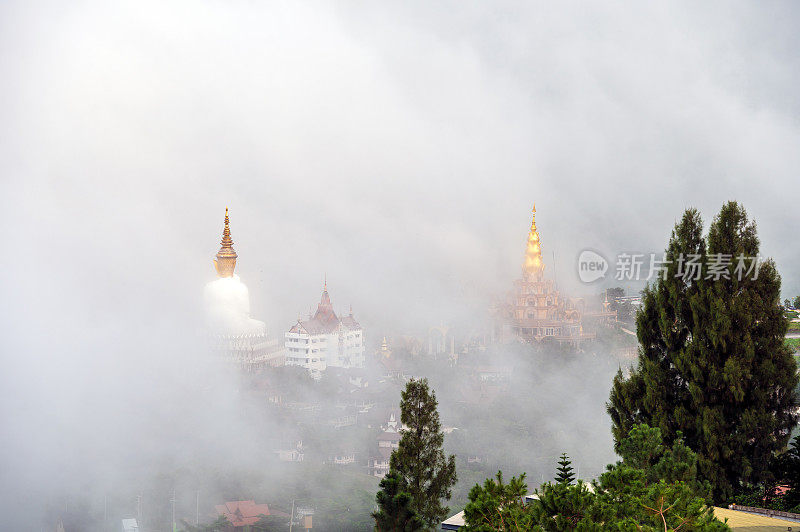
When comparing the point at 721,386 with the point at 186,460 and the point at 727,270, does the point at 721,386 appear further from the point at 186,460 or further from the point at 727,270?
the point at 186,460

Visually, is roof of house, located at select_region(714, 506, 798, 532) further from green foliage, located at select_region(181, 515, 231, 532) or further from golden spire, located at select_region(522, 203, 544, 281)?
golden spire, located at select_region(522, 203, 544, 281)

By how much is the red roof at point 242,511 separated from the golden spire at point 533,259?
7.32 meters

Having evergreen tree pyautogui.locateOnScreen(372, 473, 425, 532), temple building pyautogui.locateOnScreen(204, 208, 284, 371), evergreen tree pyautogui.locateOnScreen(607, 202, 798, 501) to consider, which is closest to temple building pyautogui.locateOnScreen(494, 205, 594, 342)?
temple building pyautogui.locateOnScreen(204, 208, 284, 371)

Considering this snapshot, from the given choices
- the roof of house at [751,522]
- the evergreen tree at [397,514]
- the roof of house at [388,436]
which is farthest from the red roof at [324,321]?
the roof of house at [751,522]

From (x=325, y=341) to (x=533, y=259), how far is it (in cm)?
485

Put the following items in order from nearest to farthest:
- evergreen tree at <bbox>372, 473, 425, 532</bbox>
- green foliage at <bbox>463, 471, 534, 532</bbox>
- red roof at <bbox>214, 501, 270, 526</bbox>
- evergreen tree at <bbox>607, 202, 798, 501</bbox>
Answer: green foliage at <bbox>463, 471, 534, 532</bbox>
evergreen tree at <bbox>372, 473, 425, 532</bbox>
evergreen tree at <bbox>607, 202, 798, 501</bbox>
red roof at <bbox>214, 501, 270, 526</bbox>

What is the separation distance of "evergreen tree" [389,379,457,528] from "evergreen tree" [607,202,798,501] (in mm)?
1482

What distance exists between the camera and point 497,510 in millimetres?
3252

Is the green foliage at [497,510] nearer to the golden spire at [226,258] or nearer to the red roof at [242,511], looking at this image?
the red roof at [242,511]

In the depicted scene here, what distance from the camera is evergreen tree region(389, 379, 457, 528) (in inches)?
226

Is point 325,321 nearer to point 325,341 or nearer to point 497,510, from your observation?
point 325,341

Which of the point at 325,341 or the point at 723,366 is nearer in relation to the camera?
the point at 723,366

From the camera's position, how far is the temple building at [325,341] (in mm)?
16547

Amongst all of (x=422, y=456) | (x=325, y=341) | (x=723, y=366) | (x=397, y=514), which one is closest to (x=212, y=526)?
(x=325, y=341)
